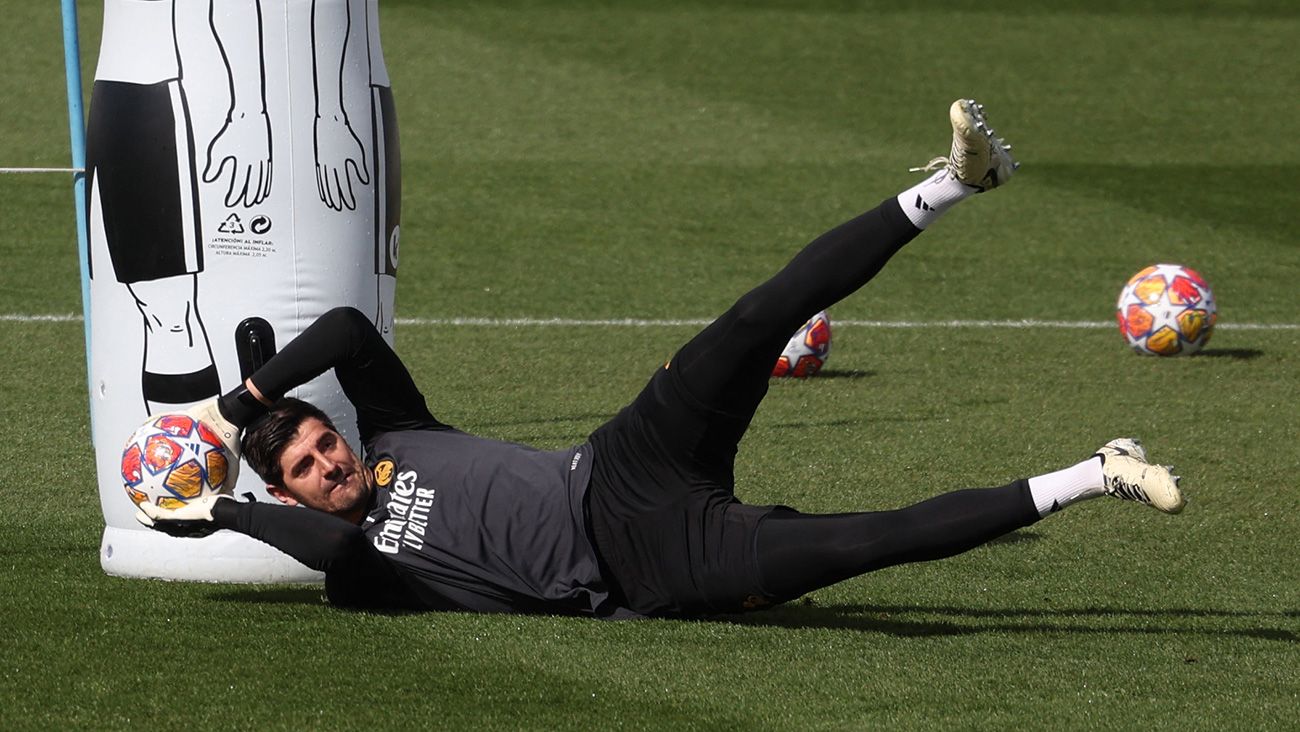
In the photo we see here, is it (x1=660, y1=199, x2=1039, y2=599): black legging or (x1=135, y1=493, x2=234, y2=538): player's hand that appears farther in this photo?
(x1=135, y1=493, x2=234, y2=538): player's hand

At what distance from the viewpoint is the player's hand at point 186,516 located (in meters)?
5.77

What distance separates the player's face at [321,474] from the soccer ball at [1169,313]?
659 cm

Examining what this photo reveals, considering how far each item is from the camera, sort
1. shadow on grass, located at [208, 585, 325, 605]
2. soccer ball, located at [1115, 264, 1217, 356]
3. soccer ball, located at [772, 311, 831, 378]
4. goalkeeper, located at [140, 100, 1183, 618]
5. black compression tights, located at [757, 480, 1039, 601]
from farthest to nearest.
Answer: soccer ball, located at [1115, 264, 1217, 356] → soccer ball, located at [772, 311, 831, 378] → shadow on grass, located at [208, 585, 325, 605] → goalkeeper, located at [140, 100, 1183, 618] → black compression tights, located at [757, 480, 1039, 601]

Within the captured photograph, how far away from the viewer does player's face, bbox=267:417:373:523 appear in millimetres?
5918

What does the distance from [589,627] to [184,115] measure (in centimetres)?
221

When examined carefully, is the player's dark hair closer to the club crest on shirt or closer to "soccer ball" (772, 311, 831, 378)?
the club crest on shirt

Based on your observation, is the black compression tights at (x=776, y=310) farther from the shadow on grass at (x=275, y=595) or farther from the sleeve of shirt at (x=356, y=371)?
the shadow on grass at (x=275, y=595)

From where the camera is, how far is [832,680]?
5352mm

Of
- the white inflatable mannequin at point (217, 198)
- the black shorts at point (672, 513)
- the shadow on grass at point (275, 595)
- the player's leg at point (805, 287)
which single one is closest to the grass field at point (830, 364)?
the shadow on grass at point (275, 595)

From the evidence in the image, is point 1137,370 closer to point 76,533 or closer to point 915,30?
point 76,533

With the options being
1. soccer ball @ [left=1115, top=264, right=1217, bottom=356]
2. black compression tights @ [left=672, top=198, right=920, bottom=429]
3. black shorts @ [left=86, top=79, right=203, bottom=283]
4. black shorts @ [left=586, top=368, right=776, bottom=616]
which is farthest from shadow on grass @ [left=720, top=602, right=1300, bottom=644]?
soccer ball @ [left=1115, top=264, right=1217, bottom=356]

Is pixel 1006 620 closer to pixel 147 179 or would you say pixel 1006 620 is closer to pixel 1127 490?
pixel 1127 490

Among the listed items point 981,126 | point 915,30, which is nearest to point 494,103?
point 915,30

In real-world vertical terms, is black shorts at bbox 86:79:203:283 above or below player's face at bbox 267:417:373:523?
above
